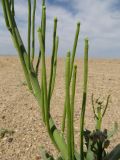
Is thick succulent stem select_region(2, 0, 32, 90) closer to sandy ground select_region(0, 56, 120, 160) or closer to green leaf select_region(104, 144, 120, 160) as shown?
green leaf select_region(104, 144, 120, 160)

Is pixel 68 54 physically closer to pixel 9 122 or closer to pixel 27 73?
pixel 27 73

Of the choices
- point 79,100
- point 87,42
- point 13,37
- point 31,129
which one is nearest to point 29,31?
point 13,37

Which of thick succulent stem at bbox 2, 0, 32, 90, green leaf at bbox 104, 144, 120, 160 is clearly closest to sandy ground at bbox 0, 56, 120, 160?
green leaf at bbox 104, 144, 120, 160

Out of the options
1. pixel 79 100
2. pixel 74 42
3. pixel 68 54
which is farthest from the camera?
pixel 79 100

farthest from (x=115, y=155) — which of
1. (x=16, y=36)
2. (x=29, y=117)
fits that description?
(x=29, y=117)

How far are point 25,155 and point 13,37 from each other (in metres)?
2.03

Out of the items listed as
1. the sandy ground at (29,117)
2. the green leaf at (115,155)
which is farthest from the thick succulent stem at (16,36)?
the sandy ground at (29,117)

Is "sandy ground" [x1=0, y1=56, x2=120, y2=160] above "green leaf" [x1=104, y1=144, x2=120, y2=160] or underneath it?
underneath

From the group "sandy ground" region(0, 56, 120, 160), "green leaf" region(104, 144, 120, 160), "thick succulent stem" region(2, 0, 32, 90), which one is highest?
"thick succulent stem" region(2, 0, 32, 90)

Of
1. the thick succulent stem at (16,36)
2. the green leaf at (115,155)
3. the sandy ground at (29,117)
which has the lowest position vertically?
the sandy ground at (29,117)

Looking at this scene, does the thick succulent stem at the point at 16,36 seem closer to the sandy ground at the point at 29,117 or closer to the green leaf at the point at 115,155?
the green leaf at the point at 115,155

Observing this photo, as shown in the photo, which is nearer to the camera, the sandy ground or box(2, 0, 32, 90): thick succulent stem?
box(2, 0, 32, 90): thick succulent stem

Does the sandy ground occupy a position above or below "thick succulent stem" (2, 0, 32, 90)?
below

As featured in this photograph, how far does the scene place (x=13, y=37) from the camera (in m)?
2.16
